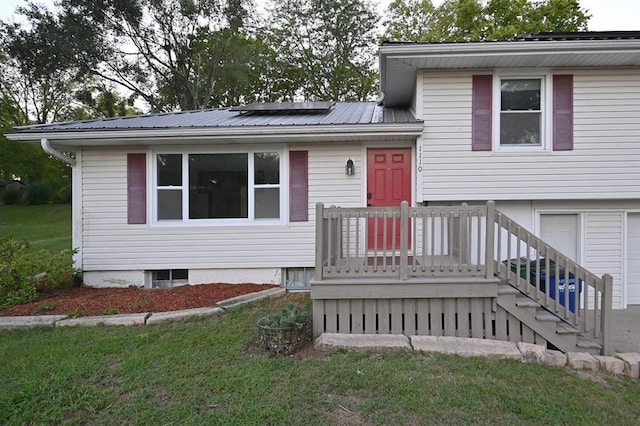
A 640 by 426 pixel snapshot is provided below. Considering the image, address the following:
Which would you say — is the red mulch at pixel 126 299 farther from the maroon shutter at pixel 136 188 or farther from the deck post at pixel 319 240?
the deck post at pixel 319 240

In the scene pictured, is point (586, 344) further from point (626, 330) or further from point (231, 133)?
point (231, 133)

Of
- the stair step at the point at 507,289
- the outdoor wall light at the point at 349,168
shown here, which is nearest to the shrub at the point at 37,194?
the outdoor wall light at the point at 349,168

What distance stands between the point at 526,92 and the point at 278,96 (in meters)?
18.5

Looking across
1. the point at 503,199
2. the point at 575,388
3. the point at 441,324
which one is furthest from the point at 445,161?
the point at 575,388

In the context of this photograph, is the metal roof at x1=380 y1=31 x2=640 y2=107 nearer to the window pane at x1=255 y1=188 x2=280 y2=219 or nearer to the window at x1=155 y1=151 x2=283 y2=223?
the window at x1=155 y1=151 x2=283 y2=223

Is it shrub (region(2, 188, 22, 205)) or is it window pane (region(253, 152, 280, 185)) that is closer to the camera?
window pane (region(253, 152, 280, 185))

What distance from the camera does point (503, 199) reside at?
6.24 metres

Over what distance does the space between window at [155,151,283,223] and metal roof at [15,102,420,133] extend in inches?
24.0

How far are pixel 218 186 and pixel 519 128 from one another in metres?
5.46

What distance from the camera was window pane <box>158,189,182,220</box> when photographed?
22.6 ft

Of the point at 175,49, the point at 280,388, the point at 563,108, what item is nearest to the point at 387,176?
the point at 563,108

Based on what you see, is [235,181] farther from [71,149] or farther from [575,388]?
[575,388]

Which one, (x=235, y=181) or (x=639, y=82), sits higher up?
(x=639, y=82)

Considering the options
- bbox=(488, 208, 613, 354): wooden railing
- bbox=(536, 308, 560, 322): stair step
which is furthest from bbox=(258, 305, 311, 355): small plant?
bbox=(536, 308, 560, 322): stair step
